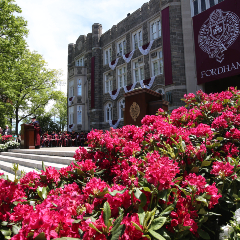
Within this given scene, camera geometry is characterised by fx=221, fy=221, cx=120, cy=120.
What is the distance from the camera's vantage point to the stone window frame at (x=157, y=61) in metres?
19.9

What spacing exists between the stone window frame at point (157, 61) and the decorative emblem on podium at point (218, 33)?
4.12 meters

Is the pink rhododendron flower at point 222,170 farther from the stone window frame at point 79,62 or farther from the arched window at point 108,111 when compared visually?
the stone window frame at point 79,62

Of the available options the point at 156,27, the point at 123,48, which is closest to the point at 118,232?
→ the point at 156,27

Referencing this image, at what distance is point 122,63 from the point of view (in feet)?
79.1

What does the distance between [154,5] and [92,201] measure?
72.4 ft

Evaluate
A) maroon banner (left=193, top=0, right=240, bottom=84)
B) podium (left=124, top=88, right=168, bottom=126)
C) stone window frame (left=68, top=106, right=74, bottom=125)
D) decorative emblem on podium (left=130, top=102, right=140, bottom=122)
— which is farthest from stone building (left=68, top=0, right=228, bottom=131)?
decorative emblem on podium (left=130, top=102, right=140, bottom=122)

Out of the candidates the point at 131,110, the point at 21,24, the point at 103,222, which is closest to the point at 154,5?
the point at 21,24

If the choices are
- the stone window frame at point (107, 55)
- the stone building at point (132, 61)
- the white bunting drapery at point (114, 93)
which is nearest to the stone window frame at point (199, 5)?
the stone building at point (132, 61)

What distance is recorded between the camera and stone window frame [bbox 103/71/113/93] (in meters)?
26.0

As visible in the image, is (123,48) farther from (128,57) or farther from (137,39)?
(137,39)

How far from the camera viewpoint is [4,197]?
1767 millimetres

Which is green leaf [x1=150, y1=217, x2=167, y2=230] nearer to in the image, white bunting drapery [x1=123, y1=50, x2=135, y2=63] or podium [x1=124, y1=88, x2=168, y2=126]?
podium [x1=124, y1=88, x2=168, y2=126]

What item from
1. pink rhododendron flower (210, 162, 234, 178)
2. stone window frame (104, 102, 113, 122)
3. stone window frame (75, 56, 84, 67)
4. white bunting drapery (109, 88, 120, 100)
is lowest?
pink rhododendron flower (210, 162, 234, 178)

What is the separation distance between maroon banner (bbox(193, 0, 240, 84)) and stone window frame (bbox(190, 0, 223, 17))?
750mm
